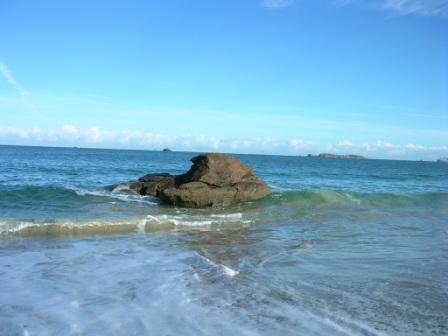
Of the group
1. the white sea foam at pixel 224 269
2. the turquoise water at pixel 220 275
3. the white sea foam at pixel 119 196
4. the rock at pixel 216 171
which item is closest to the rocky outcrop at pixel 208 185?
the rock at pixel 216 171

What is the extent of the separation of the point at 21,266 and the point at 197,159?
13.5 metres

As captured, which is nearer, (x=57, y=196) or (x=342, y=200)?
(x=57, y=196)

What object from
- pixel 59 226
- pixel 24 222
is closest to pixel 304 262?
pixel 59 226

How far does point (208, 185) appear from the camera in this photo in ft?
68.0

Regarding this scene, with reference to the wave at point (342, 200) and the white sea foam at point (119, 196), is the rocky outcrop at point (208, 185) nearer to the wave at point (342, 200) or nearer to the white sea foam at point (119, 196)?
the white sea foam at point (119, 196)

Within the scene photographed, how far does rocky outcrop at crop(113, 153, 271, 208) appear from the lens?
64.9 ft

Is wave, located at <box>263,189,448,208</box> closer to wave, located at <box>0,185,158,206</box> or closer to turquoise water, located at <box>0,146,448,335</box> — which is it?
turquoise water, located at <box>0,146,448,335</box>

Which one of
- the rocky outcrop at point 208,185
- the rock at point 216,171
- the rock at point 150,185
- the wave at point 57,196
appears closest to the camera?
the rocky outcrop at point 208,185

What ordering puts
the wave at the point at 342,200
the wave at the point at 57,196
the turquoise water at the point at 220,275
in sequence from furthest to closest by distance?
the wave at the point at 342,200 → the wave at the point at 57,196 → the turquoise water at the point at 220,275

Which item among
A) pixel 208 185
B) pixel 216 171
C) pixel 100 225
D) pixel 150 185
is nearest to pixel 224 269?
pixel 100 225

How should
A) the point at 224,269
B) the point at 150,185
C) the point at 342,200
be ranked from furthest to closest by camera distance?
the point at 342,200 < the point at 150,185 < the point at 224,269

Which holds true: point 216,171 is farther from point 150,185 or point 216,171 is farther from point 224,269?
point 224,269

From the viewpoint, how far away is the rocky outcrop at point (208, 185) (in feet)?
64.9

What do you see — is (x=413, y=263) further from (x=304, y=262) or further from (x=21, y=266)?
(x=21, y=266)
